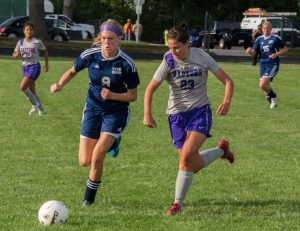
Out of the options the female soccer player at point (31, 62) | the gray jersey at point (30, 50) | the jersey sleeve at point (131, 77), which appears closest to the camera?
the jersey sleeve at point (131, 77)

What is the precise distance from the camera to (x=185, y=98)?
7.62 meters

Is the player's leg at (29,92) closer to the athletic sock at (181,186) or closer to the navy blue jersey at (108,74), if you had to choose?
the navy blue jersey at (108,74)

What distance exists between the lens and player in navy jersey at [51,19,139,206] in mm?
7578

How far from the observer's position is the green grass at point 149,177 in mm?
7129

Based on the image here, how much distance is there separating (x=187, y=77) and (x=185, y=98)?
22cm

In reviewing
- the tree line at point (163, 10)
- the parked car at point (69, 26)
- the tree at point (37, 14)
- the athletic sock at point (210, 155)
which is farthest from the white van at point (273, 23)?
the athletic sock at point (210, 155)

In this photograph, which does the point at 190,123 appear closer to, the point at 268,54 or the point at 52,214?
the point at 52,214

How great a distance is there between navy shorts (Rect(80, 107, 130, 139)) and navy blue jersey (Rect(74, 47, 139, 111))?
6cm

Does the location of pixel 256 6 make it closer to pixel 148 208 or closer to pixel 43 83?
pixel 43 83

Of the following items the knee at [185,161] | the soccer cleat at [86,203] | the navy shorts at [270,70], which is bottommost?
the navy shorts at [270,70]

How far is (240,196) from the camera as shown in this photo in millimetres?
8219

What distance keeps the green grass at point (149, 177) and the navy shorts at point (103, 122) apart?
718 mm

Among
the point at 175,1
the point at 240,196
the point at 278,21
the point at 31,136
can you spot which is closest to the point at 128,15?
the point at 175,1

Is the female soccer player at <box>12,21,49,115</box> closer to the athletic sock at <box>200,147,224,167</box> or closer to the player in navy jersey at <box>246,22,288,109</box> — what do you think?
the player in navy jersey at <box>246,22,288,109</box>
